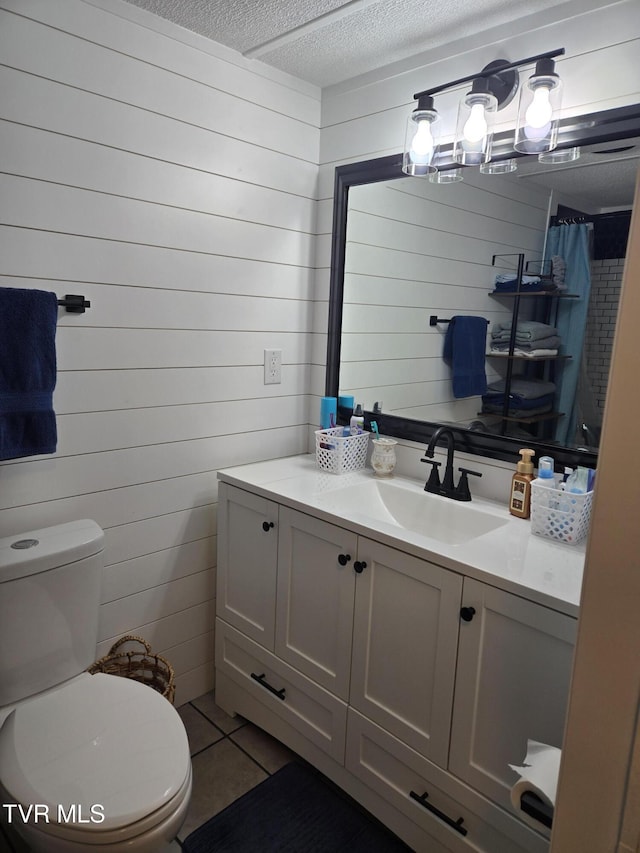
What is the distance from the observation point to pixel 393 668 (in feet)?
5.03

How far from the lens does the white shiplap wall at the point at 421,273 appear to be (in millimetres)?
1763

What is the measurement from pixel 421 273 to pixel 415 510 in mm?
825

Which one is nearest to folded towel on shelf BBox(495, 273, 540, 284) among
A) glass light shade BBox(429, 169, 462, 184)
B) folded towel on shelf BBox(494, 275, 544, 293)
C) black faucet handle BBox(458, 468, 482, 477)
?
folded towel on shelf BBox(494, 275, 544, 293)

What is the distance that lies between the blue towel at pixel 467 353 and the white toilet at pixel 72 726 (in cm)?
122

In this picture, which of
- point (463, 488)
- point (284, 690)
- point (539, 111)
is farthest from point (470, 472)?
point (539, 111)

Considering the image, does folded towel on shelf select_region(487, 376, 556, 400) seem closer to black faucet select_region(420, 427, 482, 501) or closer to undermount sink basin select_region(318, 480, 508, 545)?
black faucet select_region(420, 427, 482, 501)

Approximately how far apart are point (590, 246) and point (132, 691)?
1.70 meters

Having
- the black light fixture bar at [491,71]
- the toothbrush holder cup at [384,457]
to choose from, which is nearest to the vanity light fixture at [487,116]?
the black light fixture bar at [491,71]

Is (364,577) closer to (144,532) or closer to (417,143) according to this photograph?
(144,532)

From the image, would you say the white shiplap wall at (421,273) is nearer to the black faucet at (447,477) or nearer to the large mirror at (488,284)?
the large mirror at (488,284)

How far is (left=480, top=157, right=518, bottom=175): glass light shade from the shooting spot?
1.71 meters

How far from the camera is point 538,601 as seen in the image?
4.06 ft

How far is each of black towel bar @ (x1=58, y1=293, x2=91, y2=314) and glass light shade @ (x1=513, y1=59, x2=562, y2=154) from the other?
1304mm

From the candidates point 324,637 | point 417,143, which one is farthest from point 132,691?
point 417,143
